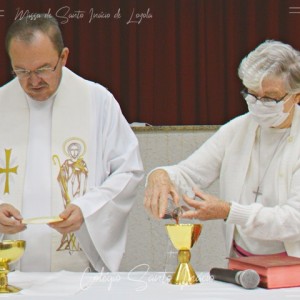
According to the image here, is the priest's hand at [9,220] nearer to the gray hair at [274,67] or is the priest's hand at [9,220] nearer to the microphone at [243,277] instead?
the microphone at [243,277]

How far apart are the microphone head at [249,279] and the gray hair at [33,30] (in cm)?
138

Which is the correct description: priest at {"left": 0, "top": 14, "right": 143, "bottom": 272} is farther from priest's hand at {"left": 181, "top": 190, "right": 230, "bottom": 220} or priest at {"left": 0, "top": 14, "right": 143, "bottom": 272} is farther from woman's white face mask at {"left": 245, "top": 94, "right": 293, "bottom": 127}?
woman's white face mask at {"left": 245, "top": 94, "right": 293, "bottom": 127}

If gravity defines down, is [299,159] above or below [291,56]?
below

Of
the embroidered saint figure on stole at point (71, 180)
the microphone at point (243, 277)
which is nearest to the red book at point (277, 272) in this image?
the microphone at point (243, 277)

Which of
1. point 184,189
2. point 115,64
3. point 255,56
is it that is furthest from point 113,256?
point 115,64

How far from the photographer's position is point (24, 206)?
295 centimetres

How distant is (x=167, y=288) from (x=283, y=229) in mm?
610

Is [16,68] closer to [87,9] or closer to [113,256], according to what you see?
[113,256]

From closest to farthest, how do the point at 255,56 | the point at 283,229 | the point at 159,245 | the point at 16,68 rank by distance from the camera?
the point at 283,229
the point at 255,56
the point at 16,68
the point at 159,245

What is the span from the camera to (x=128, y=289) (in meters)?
2.09

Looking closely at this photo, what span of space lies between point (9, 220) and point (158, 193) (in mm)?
587

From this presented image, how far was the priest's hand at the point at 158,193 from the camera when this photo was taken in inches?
95.6

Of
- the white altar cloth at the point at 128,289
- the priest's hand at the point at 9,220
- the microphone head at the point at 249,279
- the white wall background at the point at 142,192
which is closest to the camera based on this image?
the white altar cloth at the point at 128,289

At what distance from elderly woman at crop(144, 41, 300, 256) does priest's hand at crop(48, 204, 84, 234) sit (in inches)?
12.5
